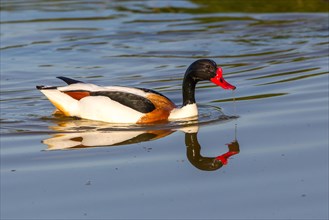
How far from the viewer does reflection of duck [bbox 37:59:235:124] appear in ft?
42.0

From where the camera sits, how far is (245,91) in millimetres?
14586

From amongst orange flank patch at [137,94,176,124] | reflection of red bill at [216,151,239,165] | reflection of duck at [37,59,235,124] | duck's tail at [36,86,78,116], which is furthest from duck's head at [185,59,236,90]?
reflection of red bill at [216,151,239,165]

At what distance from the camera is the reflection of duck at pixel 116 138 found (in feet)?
35.0

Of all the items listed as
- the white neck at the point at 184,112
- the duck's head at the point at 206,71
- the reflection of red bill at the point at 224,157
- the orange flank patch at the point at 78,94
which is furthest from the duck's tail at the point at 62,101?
the reflection of red bill at the point at 224,157

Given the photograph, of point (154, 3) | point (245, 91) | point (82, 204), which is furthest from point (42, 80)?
point (154, 3)

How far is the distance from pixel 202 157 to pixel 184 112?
222cm

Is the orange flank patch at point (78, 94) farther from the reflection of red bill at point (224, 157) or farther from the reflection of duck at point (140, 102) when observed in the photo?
the reflection of red bill at point (224, 157)

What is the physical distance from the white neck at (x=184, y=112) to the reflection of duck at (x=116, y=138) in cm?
42

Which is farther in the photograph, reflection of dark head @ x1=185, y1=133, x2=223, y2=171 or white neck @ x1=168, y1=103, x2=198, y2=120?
white neck @ x1=168, y1=103, x2=198, y2=120

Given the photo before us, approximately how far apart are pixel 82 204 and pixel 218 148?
262cm

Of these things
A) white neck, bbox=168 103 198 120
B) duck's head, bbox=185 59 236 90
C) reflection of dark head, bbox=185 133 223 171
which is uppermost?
duck's head, bbox=185 59 236 90

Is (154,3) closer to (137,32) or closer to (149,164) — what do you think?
(137,32)

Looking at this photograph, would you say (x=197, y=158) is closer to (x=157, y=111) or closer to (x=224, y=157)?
(x=224, y=157)

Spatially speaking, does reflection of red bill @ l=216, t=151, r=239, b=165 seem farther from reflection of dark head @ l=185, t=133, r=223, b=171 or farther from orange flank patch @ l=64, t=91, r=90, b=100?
orange flank patch @ l=64, t=91, r=90, b=100
